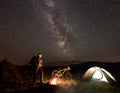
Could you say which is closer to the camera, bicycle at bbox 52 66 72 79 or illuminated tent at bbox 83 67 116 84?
bicycle at bbox 52 66 72 79

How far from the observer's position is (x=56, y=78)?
17484 millimetres

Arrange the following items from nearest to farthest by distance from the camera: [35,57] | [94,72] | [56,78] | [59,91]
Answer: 1. [59,91]
2. [35,57]
3. [56,78]
4. [94,72]

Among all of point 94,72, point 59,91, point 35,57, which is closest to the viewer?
point 59,91

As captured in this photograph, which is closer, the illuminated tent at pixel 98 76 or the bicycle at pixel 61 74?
the bicycle at pixel 61 74

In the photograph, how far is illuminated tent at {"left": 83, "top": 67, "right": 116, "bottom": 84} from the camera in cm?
1789

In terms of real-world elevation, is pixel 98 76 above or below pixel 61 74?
below

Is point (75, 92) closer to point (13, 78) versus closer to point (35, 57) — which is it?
point (35, 57)

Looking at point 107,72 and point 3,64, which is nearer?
point 107,72

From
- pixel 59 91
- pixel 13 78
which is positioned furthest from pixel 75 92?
pixel 13 78

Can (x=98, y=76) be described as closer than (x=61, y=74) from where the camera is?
No

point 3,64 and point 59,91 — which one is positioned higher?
point 3,64

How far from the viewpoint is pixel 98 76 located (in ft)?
60.8

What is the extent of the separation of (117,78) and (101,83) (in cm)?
131

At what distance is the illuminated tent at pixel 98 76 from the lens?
17.9 metres
